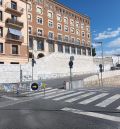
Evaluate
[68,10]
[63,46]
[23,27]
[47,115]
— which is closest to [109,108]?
[47,115]

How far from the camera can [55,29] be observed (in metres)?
63.7

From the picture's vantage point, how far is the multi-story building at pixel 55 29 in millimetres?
56562

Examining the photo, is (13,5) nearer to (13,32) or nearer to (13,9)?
(13,9)

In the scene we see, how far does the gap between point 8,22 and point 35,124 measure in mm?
34079

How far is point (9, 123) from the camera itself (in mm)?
9914

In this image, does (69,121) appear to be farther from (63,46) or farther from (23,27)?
(63,46)

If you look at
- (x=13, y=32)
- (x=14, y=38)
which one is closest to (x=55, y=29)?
(x=14, y=38)

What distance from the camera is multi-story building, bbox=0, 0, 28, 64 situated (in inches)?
1594

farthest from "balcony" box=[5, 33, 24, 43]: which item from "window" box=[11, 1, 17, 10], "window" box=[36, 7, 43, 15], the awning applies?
"window" box=[36, 7, 43, 15]

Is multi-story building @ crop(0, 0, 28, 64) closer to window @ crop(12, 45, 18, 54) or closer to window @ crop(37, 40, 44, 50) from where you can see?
window @ crop(12, 45, 18, 54)

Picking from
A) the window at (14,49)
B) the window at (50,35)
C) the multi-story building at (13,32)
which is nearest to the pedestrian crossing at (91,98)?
the multi-story building at (13,32)

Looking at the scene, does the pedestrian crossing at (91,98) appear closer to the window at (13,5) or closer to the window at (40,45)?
the window at (13,5)

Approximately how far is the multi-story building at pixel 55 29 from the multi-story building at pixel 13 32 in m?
9.85

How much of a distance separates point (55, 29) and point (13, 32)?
924 inches
